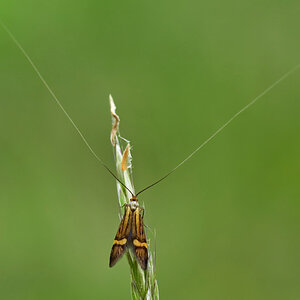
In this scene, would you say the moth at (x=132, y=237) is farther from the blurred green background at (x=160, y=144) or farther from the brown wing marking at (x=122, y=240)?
the blurred green background at (x=160, y=144)

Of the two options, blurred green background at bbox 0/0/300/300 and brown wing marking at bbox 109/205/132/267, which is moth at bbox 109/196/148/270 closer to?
brown wing marking at bbox 109/205/132/267

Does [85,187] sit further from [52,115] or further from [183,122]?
[183,122]

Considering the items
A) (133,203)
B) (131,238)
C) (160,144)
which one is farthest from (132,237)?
(160,144)

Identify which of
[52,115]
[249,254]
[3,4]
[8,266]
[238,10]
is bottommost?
[249,254]

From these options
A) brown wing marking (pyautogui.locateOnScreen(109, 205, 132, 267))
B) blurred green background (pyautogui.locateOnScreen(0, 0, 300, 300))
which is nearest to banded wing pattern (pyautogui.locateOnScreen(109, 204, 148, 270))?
brown wing marking (pyautogui.locateOnScreen(109, 205, 132, 267))

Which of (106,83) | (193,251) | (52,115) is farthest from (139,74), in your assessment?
(193,251)

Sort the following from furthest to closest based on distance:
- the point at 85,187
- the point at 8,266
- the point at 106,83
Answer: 1. the point at 106,83
2. the point at 85,187
3. the point at 8,266
